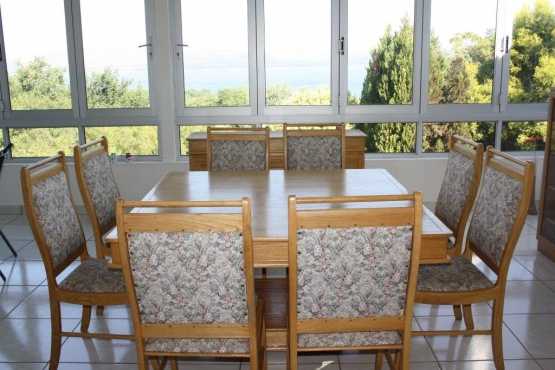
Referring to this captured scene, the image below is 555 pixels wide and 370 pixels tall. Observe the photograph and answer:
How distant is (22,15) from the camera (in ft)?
16.6

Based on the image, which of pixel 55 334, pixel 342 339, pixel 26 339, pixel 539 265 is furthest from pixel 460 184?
pixel 26 339

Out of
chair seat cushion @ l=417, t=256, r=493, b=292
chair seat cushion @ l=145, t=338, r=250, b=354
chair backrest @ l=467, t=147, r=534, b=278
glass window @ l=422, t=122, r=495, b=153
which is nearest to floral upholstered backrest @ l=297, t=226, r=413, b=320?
chair seat cushion @ l=145, t=338, r=250, b=354

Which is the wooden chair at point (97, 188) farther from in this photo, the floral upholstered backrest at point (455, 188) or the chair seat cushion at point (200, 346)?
the floral upholstered backrest at point (455, 188)

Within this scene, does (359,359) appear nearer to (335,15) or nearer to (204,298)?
(204,298)

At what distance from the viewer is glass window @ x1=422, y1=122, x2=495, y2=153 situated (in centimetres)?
526

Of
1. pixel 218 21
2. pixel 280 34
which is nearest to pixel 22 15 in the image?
pixel 218 21

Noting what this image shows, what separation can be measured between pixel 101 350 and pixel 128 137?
284cm

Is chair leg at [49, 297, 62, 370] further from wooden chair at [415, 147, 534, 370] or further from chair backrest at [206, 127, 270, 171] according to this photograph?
wooden chair at [415, 147, 534, 370]

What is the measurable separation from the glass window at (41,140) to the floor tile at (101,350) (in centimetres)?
275

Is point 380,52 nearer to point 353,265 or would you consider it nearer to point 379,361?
point 379,361

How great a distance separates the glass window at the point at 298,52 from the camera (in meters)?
5.02

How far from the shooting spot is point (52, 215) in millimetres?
2441

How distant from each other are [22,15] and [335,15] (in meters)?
2.69

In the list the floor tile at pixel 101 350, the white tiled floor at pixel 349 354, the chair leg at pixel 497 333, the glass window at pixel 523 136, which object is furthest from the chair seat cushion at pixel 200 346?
the glass window at pixel 523 136
